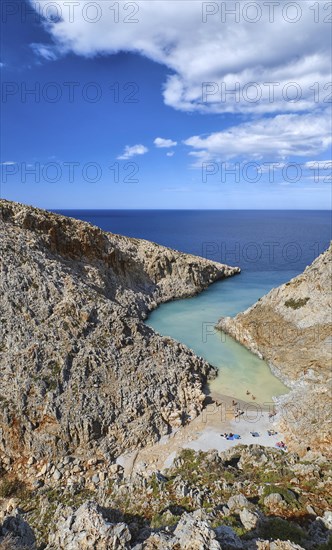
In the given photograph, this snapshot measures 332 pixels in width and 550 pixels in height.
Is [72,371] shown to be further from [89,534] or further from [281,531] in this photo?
[281,531]

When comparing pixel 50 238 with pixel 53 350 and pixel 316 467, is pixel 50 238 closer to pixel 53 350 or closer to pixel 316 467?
pixel 53 350

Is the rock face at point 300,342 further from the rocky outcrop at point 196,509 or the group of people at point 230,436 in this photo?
the group of people at point 230,436

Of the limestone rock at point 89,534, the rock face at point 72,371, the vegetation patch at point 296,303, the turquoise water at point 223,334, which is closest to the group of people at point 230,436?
the rock face at point 72,371

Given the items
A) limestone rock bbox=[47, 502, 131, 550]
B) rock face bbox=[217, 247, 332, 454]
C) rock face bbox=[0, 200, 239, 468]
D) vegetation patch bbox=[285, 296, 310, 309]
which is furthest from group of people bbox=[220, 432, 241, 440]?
vegetation patch bbox=[285, 296, 310, 309]

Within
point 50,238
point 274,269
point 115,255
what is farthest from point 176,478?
point 274,269

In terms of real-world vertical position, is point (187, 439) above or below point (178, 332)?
below

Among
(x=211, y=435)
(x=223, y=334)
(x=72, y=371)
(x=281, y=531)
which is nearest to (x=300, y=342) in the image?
(x=223, y=334)
